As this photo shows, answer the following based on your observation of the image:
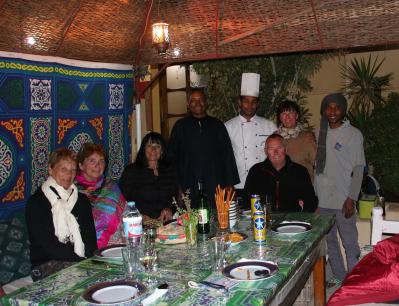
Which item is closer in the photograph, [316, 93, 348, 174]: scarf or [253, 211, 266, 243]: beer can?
[253, 211, 266, 243]: beer can

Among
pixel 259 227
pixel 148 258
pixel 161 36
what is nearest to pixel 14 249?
pixel 148 258

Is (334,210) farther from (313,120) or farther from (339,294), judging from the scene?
(313,120)

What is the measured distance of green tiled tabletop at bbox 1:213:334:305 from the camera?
1.85 meters

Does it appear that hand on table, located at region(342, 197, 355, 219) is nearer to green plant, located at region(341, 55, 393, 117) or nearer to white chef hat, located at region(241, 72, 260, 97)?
white chef hat, located at region(241, 72, 260, 97)

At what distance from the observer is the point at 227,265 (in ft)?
7.22

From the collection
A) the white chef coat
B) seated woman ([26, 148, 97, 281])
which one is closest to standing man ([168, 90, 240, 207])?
the white chef coat

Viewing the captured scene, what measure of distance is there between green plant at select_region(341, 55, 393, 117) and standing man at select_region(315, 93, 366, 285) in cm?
178

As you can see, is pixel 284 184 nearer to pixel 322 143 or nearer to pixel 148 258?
pixel 322 143

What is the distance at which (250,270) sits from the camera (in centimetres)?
213

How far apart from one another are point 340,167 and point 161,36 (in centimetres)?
185

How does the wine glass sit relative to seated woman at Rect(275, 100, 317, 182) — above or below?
below

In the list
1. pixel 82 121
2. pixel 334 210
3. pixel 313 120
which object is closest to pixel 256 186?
pixel 334 210

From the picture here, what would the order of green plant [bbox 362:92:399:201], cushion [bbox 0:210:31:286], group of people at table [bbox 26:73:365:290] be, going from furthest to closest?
green plant [bbox 362:92:399:201] → cushion [bbox 0:210:31:286] → group of people at table [bbox 26:73:365:290]

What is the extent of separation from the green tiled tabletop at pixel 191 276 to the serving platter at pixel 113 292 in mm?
→ 30
